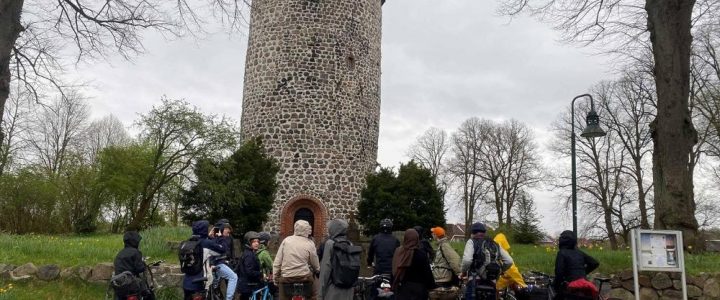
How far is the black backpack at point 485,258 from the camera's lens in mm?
7949

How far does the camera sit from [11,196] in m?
26.2

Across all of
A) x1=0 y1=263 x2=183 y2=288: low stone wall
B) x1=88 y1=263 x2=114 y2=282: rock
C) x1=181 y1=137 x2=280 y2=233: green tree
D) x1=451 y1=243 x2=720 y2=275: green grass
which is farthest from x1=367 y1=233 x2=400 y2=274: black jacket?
x1=181 y1=137 x2=280 y2=233: green tree

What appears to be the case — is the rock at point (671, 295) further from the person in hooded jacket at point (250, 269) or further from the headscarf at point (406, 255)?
the person in hooded jacket at point (250, 269)

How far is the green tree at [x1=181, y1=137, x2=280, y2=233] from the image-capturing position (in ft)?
64.8

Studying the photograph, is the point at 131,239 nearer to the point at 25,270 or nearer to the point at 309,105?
the point at 25,270

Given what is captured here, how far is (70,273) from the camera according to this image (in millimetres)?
11820

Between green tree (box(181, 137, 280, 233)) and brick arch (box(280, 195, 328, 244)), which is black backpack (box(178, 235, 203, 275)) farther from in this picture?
brick arch (box(280, 195, 328, 244))

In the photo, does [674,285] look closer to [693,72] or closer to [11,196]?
[693,72]

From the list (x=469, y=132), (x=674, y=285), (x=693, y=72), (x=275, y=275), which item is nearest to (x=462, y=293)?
(x=275, y=275)

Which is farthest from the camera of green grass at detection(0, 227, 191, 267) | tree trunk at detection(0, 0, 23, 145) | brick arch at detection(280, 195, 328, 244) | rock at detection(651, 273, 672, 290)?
brick arch at detection(280, 195, 328, 244)

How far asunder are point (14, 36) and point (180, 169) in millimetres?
14362

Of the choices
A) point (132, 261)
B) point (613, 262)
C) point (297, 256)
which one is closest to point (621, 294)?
point (613, 262)

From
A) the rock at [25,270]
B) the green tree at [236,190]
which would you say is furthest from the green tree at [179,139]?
the rock at [25,270]

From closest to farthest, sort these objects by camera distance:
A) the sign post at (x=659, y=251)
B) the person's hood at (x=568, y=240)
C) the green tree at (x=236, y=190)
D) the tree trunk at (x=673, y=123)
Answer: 1. the person's hood at (x=568, y=240)
2. the sign post at (x=659, y=251)
3. the tree trunk at (x=673, y=123)
4. the green tree at (x=236, y=190)
